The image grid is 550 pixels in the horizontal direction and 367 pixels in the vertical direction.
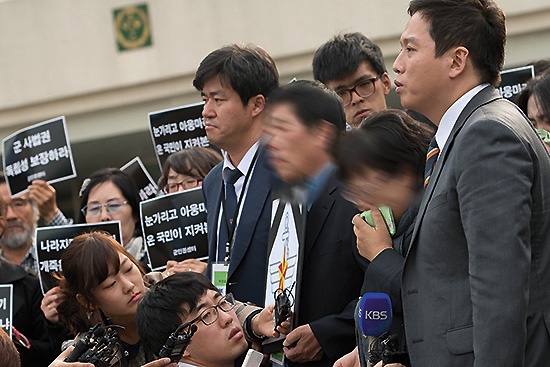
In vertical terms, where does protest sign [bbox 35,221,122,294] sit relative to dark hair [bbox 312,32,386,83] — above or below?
below

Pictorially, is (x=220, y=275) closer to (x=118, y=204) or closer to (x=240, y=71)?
(x=240, y=71)

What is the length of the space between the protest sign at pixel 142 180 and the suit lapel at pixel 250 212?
2312mm

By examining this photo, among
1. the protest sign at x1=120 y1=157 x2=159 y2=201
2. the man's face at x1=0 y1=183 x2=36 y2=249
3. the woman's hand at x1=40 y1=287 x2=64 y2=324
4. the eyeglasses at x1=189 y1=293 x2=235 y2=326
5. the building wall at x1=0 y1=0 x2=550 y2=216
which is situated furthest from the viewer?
the building wall at x1=0 y1=0 x2=550 y2=216

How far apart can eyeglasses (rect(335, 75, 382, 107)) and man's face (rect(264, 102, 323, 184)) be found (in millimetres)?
2101

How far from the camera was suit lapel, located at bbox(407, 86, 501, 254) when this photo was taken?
10.5 ft

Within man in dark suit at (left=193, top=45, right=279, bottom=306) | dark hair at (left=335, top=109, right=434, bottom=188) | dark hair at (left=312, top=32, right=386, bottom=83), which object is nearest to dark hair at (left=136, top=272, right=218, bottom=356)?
man in dark suit at (left=193, top=45, right=279, bottom=306)

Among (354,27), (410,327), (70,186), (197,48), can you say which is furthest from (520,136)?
(70,186)

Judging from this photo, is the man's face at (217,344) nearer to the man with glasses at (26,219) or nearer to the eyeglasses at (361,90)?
the eyeglasses at (361,90)

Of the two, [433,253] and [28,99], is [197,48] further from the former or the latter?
[433,253]

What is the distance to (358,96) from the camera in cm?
518

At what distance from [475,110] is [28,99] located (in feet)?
38.5

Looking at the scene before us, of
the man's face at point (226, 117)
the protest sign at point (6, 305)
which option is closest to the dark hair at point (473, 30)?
the man's face at point (226, 117)

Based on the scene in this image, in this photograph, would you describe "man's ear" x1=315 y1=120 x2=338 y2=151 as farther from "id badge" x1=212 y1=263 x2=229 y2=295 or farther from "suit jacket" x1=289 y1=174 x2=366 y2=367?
"id badge" x1=212 y1=263 x2=229 y2=295

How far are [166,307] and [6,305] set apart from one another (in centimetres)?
167
